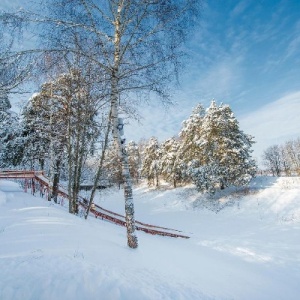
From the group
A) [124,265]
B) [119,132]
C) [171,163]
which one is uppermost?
[171,163]

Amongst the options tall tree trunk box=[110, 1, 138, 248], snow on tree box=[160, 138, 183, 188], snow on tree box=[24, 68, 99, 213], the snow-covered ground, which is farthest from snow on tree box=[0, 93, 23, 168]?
snow on tree box=[160, 138, 183, 188]

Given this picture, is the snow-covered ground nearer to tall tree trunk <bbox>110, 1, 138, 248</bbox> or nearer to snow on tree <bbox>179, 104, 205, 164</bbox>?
tall tree trunk <bbox>110, 1, 138, 248</bbox>

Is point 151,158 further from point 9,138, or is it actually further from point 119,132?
point 119,132

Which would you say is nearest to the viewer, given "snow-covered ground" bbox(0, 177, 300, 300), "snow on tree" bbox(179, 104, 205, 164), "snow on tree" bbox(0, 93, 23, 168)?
"snow-covered ground" bbox(0, 177, 300, 300)

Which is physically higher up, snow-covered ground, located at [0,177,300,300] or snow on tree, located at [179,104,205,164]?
snow on tree, located at [179,104,205,164]

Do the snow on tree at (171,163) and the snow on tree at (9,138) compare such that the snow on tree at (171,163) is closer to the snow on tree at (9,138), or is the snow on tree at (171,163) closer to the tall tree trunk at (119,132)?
the snow on tree at (9,138)

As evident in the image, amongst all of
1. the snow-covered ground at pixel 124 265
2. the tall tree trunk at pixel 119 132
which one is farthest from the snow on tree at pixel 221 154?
the tall tree trunk at pixel 119 132

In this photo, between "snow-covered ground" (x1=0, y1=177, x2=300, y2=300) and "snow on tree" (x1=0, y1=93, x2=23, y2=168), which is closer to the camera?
"snow-covered ground" (x1=0, y1=177, x2=300, y2=300)

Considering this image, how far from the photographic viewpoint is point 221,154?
26703mm

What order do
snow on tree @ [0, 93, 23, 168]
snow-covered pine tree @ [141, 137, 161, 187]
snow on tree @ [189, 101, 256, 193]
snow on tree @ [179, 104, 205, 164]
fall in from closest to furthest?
1. snow on tree @ [0, 93, 23, 168]
2. snow on tree @ [189, 101, 256, 193]
3. snow on tree @ [179, 104, 205, 164]
4. snow-covered pine tree @ [141, 137, 161, 187]

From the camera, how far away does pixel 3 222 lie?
23.4ft

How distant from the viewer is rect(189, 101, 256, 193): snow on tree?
2592 centimetres

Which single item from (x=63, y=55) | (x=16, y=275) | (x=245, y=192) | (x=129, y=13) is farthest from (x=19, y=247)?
(x=245, y=192)

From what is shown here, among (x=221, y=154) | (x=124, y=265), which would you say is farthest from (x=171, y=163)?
(x=124, y=265)
